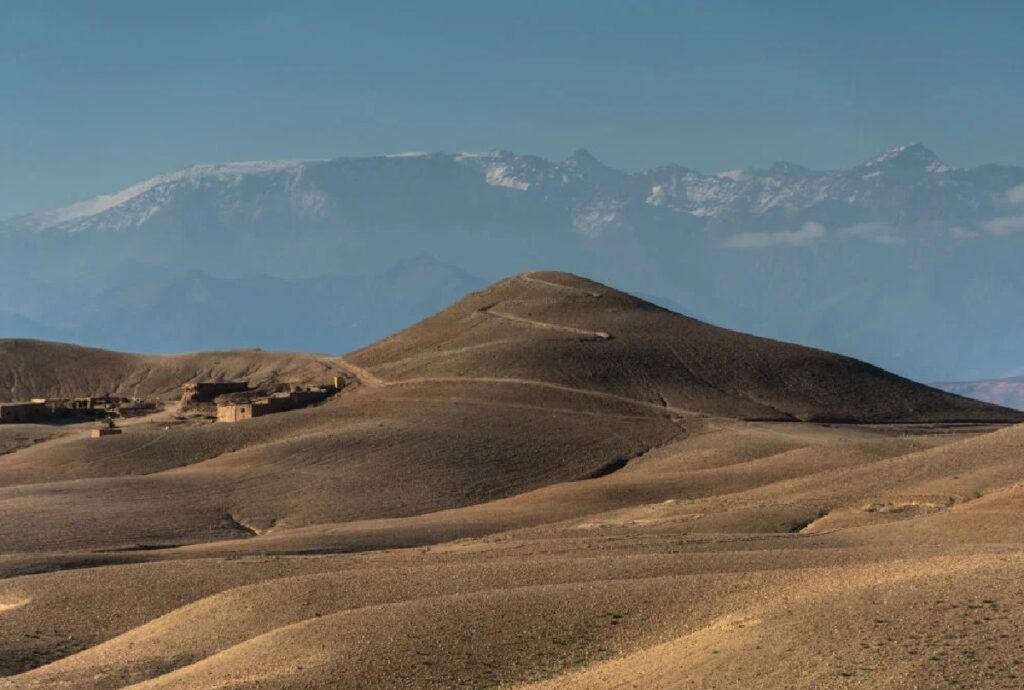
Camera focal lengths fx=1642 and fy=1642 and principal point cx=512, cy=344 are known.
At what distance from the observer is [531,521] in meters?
53.9

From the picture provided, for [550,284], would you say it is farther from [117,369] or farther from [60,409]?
[60,409]

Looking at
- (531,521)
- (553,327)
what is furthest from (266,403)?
(531,521)

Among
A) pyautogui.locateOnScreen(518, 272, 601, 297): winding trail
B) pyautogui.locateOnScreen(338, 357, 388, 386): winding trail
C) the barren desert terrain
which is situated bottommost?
the barren desert terrain

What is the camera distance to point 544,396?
7950cm

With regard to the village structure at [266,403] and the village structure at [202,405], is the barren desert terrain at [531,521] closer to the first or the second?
A: the village structure at [266,403]

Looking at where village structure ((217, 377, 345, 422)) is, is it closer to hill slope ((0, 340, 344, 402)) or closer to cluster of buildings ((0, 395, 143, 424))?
cluster of buildings ((0, 395, 143, 424))

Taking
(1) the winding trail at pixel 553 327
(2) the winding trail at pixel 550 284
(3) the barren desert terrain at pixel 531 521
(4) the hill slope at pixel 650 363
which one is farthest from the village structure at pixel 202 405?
(2) the winding trail at pixel 550 284

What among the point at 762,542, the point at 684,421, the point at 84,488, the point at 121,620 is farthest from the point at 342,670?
the point at 684,421

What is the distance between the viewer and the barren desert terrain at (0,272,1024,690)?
27.4 meters

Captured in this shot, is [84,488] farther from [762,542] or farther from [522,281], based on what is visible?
[522,281]

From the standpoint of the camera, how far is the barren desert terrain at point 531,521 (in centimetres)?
2741

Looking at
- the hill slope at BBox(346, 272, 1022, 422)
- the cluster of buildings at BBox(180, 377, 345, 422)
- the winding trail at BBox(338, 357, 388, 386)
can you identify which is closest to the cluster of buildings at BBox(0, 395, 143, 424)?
the cluster of buildings at BBox(180, 377, 345, 422)

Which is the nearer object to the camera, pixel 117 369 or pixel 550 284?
pixel 550 284

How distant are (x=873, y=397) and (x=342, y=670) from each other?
2433 inches
